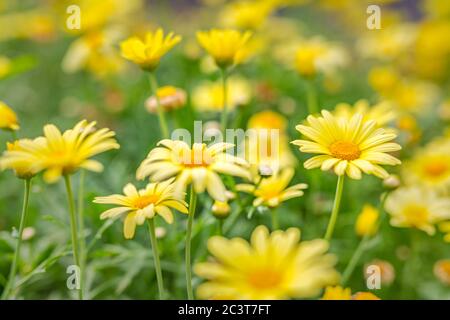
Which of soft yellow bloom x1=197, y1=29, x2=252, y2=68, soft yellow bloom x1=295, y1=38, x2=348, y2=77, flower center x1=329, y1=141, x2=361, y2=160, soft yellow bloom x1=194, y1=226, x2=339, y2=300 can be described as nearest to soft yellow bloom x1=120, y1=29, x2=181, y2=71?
soft yellow bloom x1=197, y1=29, x2=252, y2=68

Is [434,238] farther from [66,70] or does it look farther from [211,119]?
[66,70]

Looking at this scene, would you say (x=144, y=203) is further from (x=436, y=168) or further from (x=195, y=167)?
(x=436, y=168)

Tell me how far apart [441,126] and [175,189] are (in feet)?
5.13

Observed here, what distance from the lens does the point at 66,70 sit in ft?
8.83

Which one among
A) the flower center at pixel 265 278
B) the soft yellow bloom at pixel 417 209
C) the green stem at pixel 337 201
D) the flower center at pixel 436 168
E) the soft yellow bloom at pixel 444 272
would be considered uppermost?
the flower center at pixel 436 168

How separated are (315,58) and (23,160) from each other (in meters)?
1.09

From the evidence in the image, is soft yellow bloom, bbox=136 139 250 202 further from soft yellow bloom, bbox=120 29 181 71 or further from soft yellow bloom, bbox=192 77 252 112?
soft yellow bloom, bbox=192 77 252 112

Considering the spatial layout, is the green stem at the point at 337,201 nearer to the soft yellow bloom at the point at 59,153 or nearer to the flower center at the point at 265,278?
the flower center at the point at 265,278

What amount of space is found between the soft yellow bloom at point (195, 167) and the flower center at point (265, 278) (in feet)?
0.40

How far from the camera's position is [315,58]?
1792 millimetres

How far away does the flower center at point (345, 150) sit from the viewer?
104cm

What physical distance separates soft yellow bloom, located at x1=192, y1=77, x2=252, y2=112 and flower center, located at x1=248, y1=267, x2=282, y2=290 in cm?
99

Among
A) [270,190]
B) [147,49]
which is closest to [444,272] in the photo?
[270,190]

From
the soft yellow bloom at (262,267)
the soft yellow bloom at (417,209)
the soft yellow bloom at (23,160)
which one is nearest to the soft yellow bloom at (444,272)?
the soft yellow bloom at (417,209)
